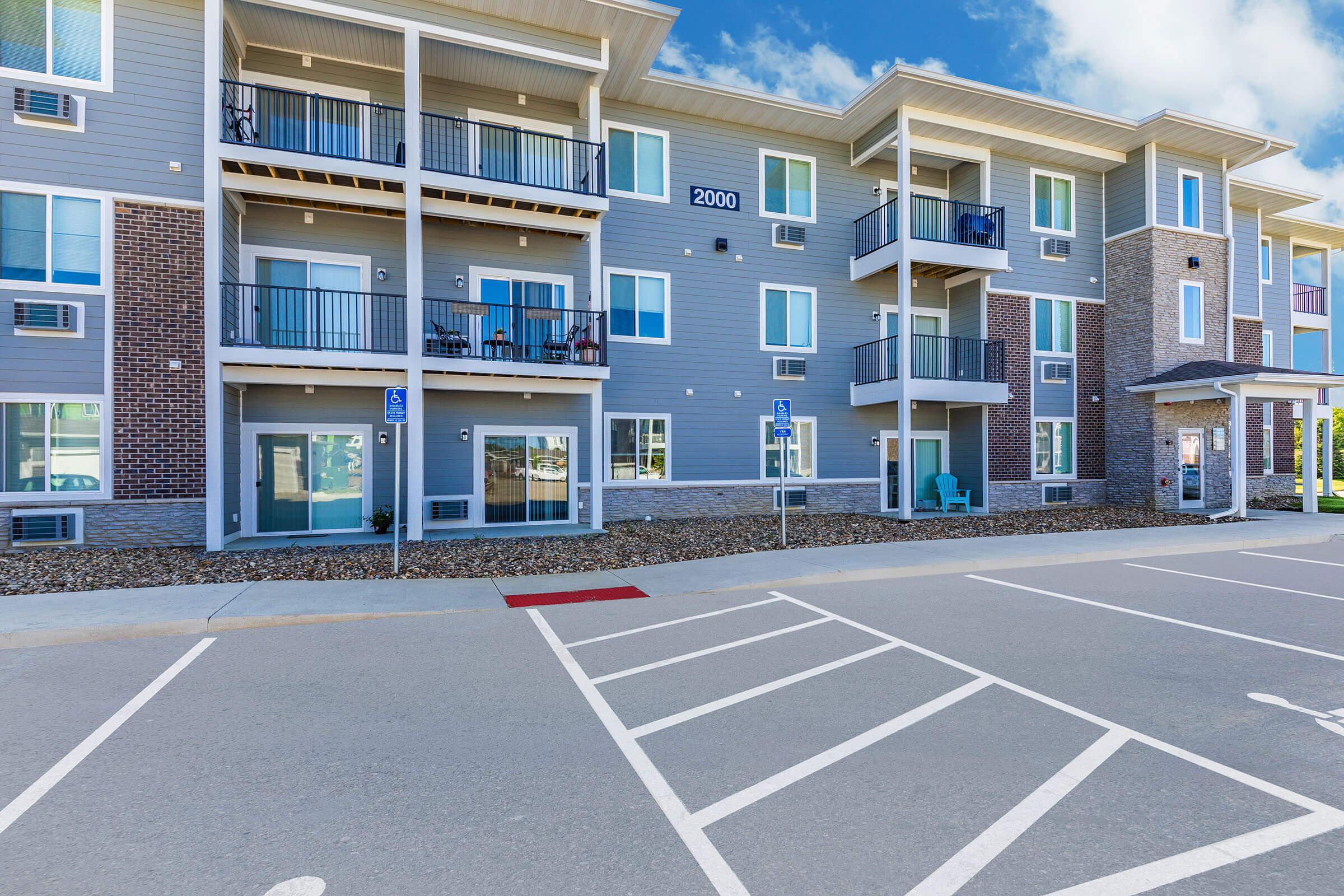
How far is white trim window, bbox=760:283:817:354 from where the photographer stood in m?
16.3

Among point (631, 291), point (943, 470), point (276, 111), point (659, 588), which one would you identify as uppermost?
point (276, 111)

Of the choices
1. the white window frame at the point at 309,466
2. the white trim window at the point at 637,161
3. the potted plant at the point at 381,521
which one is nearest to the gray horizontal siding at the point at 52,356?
the white window frame at the point at 309,466

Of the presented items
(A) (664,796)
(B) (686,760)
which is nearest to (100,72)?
(B) (686,760)

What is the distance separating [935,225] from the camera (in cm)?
1753

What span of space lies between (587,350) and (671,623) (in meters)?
7.31

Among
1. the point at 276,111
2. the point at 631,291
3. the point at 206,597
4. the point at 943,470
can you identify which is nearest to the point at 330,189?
the point at 276,111

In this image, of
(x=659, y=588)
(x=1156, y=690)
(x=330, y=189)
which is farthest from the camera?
(x=330, y=189)

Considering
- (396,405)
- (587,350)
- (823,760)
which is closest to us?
(823,760)

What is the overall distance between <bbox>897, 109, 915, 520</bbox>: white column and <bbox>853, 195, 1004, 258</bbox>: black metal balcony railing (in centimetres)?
63

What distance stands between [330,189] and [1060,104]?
16.1 m

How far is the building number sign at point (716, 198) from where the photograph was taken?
15.6 metres

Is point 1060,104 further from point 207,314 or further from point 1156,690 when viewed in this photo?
point 207,314

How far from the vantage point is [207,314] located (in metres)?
11.2

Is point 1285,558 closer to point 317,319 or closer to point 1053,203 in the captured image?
point 1053,203
